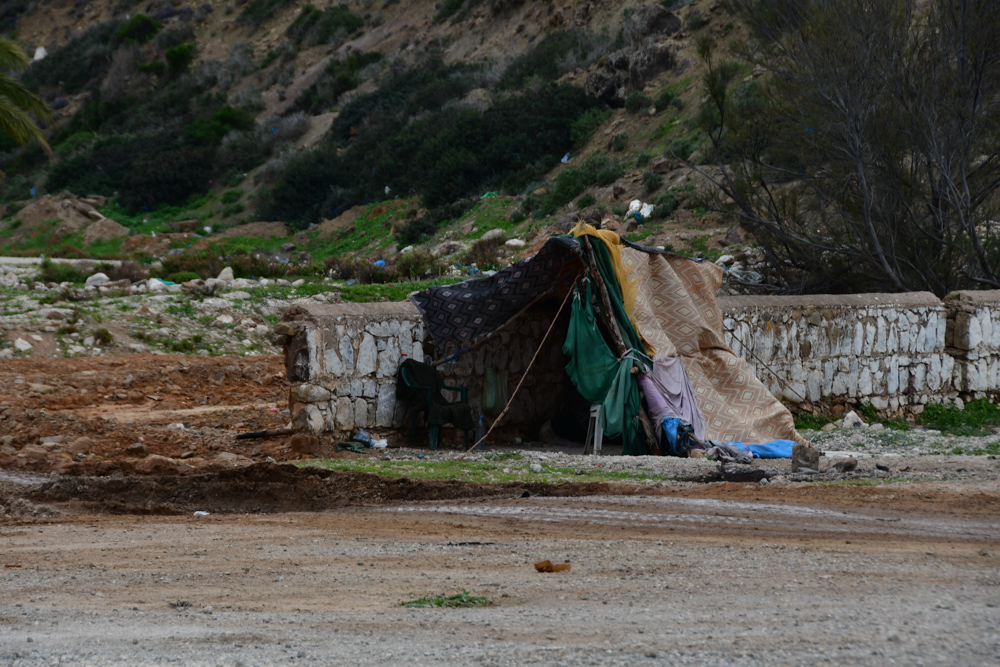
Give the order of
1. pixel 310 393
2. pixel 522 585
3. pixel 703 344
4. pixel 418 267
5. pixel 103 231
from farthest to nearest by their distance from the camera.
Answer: pixel 103 231, pixel 418 267, pixel 703 344, pixel 310 393, pixel 522 585

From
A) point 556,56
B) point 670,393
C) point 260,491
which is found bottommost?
point 260,491

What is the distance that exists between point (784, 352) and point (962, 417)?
245cm

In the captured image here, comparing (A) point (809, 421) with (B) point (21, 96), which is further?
(B) point (21, 96)

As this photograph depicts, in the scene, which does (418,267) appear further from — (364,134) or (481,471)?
(364,134)

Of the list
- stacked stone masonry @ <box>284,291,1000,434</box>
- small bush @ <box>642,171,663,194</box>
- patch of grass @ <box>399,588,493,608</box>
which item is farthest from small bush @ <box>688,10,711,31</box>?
patch of grass @ <box>399,588,493,608</box>

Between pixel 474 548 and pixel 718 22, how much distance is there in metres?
29.2

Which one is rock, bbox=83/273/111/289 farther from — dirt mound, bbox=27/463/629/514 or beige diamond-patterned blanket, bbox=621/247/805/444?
beige diamond-patterned blanket, bbox=621/247/805/444

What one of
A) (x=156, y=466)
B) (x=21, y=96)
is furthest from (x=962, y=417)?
(x=21, y=96)

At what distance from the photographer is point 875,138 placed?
14008 mm

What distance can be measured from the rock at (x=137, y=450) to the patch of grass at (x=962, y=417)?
28.6 ft

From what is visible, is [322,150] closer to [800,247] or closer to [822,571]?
[800,247]

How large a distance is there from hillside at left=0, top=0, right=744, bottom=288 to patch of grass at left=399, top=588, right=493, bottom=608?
622 inches

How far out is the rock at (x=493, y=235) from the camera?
24.4 meters

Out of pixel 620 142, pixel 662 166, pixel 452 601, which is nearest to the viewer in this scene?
pixel 452 601
